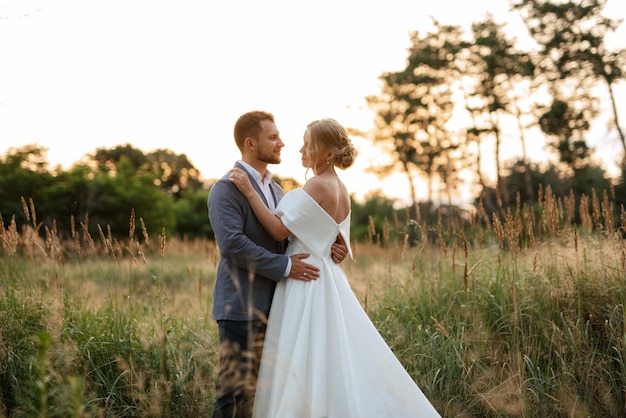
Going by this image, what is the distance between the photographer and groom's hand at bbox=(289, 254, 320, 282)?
3.62 m

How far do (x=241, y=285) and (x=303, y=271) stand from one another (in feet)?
1.34

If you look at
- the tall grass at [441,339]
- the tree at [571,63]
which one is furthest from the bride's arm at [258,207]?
the tree at [571,63]

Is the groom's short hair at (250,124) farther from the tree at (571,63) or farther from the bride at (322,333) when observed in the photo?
the tree at (571,63)

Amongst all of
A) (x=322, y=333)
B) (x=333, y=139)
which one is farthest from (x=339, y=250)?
(x=333, y=139)

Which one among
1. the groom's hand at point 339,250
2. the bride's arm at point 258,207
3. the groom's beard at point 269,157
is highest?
the groom's beard at point 269,157

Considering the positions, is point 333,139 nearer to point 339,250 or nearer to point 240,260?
point 339,250

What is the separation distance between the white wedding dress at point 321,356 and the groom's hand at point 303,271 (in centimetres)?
4

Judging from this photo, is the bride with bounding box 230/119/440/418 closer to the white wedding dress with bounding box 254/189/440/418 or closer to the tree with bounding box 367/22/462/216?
the white wedding dress with bounding box 254/189/440/418

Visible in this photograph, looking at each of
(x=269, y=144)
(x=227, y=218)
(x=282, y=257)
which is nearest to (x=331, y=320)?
(x=282, y=257)

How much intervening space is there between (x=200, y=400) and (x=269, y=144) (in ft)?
6.14

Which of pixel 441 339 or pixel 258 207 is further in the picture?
pixel 441 339

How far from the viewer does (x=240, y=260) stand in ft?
11.8

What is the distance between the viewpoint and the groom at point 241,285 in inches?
140

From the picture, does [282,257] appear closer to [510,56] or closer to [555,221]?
[555,221]
